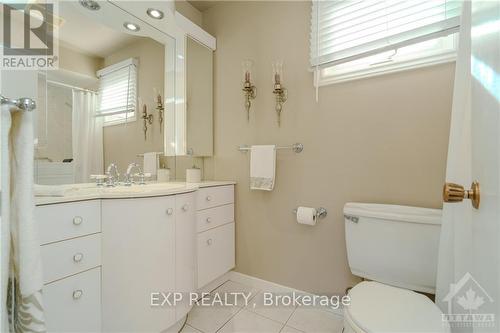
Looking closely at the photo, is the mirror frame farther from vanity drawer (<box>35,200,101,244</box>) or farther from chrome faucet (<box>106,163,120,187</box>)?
vanity drawer (<box>35,200,101,244</box>)

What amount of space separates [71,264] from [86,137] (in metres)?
0.79

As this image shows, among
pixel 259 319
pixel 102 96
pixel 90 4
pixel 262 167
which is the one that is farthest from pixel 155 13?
pixel 259 319

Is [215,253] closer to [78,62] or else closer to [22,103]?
[22,103]

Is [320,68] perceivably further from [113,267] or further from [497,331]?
[113,267]

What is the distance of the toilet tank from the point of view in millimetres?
1086

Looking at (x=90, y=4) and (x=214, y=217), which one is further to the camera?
(x=214, y=217)

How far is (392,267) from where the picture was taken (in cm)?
115

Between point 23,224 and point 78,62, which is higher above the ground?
point 78,62

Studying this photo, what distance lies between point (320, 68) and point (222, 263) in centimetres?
162

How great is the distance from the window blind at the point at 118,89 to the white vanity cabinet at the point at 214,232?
2.68 feet

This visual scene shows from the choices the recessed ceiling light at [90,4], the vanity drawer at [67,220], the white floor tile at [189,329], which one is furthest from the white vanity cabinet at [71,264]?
the recessed ceiling light at [90,4]

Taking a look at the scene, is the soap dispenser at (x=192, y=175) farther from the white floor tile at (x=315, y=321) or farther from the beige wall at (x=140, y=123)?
the white floor tile at (x=315, y=321)

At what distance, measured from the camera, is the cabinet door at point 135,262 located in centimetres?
108

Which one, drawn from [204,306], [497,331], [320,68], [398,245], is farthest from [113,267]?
[320,68]
